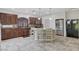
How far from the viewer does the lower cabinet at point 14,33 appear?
2.91m

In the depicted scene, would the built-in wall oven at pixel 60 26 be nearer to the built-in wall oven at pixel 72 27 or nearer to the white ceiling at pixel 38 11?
the built-in wall oven at pixel 72 27

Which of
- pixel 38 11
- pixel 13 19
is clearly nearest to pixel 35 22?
pixel 38 11

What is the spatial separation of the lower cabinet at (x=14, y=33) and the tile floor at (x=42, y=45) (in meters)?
0.09

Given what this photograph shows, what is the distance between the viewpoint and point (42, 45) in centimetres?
296

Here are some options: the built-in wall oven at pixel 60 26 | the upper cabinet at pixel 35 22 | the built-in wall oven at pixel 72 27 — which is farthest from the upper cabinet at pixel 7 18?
the built-in wall oven at pixel 72 27

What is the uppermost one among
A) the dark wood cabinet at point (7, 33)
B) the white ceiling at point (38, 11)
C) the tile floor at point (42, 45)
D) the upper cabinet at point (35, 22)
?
the white ceiling at point (38, 11)

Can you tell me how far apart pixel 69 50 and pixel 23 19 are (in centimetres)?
118

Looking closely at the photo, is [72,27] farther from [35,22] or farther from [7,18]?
[7,18]

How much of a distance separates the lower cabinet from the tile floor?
9 cm

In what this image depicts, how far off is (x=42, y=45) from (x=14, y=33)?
648mm
